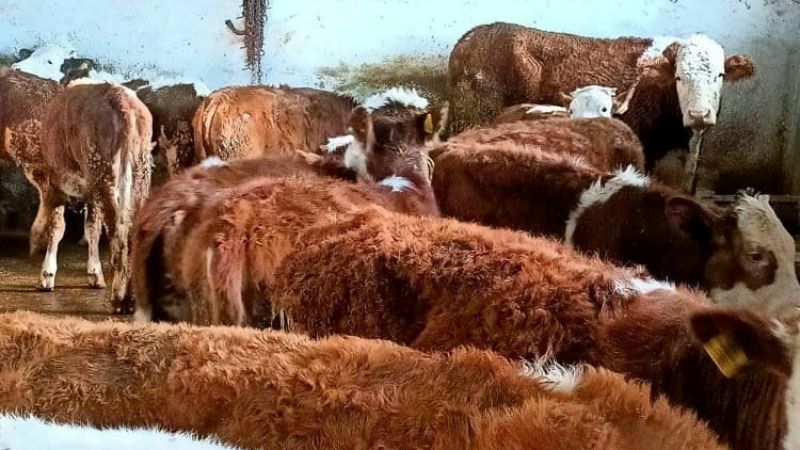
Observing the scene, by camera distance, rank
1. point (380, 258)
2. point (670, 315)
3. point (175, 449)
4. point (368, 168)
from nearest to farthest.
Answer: point (175, 449), point (670, 315), point (380, 258), point (368, 168)

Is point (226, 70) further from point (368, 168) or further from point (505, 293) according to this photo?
point (505, 293)

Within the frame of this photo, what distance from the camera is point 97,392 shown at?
1646 mm

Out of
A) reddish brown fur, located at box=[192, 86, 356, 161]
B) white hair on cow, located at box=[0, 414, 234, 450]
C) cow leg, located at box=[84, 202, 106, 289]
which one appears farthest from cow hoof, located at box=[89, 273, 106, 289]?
white hair on cow, located at box=[0, 414, 234, 450]

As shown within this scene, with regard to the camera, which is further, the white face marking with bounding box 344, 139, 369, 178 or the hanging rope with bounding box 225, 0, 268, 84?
the hanging rope with bounding box 225, 0, 268, 84

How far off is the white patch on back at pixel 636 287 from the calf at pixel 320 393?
382 mm

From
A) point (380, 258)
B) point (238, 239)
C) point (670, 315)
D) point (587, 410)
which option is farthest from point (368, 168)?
point (587, 410)

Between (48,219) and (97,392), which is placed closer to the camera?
(97,392)

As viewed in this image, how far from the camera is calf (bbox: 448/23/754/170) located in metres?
5.12

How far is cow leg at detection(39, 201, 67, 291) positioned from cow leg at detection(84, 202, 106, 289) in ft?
0.59

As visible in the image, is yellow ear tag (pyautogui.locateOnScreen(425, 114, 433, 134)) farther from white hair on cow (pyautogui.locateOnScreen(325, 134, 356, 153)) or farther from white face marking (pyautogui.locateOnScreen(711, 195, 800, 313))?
white face marking (pyautogui.locateOnScreen(711, 195, 800, 313))

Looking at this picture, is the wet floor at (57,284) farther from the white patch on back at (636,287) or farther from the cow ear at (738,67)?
the cow ear at (738,67)

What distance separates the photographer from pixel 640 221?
3.05m

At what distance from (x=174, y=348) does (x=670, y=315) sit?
3.35ft

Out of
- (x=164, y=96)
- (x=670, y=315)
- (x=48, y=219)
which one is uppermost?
(x=670, y=315)
